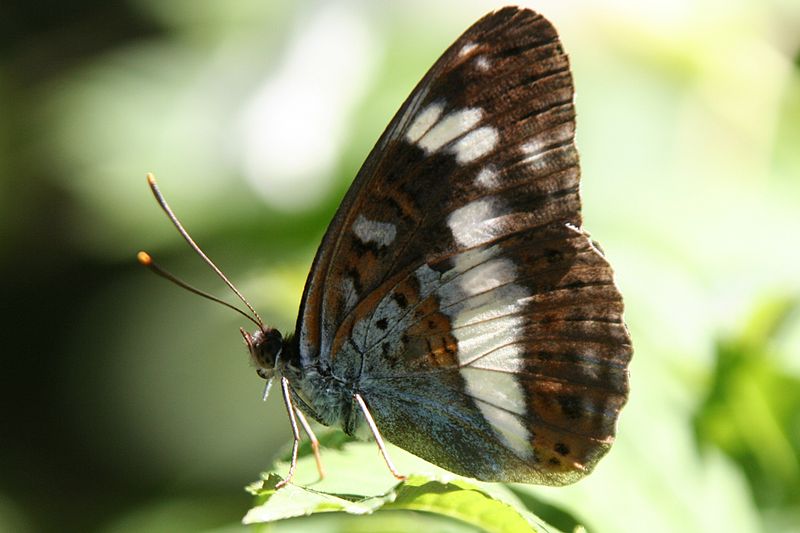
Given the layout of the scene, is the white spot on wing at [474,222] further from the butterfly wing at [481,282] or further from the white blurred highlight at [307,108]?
the white blurred highlight at [307,108]

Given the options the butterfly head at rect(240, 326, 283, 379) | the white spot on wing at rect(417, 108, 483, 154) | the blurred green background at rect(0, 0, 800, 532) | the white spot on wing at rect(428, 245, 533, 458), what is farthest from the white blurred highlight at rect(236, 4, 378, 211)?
the white spot on wing at rect(417, 108, 483, 154)

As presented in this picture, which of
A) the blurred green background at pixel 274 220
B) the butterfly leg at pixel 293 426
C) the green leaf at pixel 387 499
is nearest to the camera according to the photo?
the green leaf at pixel 387 499

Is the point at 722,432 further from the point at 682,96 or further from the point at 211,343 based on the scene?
the point at 211,343

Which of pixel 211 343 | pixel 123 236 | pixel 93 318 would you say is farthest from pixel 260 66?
pixel 93 318

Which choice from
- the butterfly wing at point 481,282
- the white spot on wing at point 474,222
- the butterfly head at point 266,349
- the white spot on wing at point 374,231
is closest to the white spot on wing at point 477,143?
the butterfly wing at point 481,282

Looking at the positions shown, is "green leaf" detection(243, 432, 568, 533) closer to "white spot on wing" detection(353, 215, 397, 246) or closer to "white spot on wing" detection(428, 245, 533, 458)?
"white spot on wing" detection(428, 245, 533, 458)

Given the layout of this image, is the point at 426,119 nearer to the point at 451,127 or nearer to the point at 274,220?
the point at 451,127
